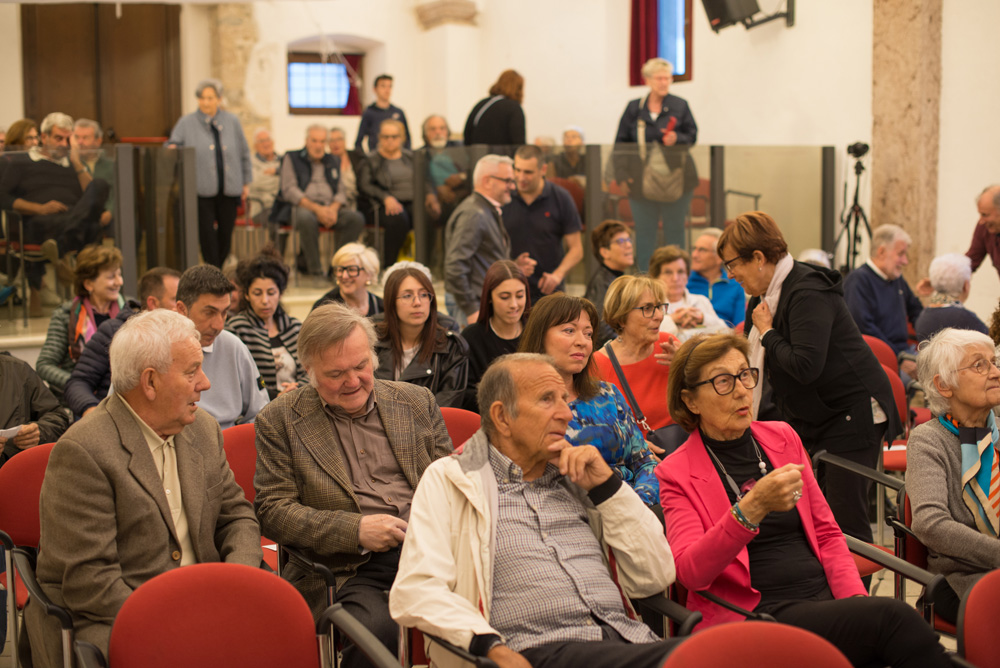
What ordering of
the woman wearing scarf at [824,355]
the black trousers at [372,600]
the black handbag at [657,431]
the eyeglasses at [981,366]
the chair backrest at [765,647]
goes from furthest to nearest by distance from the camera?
the woman wearing scarf at [824,355]
the black handbag at [657,431]
the eyeglasses at [981,366]
the black trousers at [372,600]
the chair backrest at [765,647]

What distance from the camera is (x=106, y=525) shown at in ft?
8.39

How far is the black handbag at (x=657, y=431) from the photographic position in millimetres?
3383

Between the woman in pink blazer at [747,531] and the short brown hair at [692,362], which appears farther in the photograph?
the short brown hair at [692,362]

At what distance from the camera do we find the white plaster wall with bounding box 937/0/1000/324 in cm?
800

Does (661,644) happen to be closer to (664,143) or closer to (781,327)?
(781,327)

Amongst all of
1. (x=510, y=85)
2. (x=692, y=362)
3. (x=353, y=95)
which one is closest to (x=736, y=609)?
(x=692, y=362)

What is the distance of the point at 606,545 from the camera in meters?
2.68

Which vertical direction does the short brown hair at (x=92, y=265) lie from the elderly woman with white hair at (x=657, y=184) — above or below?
below

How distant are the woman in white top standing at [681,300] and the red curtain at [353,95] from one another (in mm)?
9699

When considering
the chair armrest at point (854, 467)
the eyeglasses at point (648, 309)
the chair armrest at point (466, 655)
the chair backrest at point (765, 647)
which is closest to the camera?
the chair backrest at point (765, 647)

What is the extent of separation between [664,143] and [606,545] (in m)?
6.49

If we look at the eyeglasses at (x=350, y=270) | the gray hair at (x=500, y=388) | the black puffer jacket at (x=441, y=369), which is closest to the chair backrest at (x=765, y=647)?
the gray hair at (x=500, y=388)

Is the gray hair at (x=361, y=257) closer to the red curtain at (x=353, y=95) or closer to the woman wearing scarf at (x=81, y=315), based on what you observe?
the woman wearing scarf at (x=81, y=315)

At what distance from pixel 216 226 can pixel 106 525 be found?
5.79 meters
